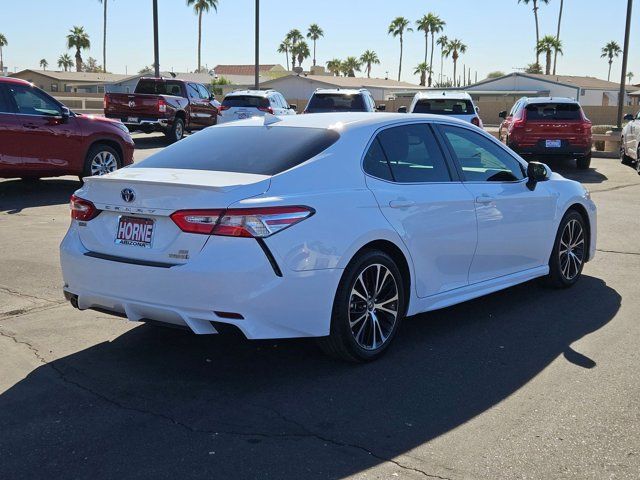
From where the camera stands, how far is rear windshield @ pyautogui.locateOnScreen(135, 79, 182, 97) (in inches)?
976

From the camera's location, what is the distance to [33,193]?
1280 centimetres

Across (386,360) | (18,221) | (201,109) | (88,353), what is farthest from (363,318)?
(201,109)

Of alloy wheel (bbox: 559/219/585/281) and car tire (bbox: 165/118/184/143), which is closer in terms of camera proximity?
alloy wheel (bbox: 559/219/585/281)

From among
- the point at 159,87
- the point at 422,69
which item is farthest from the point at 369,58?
the point at 159,87

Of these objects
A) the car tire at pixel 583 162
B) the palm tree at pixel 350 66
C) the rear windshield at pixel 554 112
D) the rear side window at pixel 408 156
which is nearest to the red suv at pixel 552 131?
the rear windshield at pixel 554 112

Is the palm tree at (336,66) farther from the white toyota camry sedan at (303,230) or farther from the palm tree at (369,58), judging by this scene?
the white toyota camry sedan at (303,230)

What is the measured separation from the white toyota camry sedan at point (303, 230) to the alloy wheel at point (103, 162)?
25.4 ft

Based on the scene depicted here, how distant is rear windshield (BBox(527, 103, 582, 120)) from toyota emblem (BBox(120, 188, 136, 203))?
49.0 feet

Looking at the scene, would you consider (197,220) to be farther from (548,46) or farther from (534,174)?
(548,46)

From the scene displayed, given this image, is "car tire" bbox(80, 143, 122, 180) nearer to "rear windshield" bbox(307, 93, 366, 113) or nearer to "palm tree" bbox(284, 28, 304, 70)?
"rear windshield" bbox(307, 93, 366, 113)

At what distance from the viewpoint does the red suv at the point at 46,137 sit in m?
11.7

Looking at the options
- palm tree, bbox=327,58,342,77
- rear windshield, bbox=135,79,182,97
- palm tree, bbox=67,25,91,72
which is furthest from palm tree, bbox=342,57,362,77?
rear windshield, bbox=135,79,182,97

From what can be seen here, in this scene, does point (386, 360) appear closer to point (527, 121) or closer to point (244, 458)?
point (244, 458)

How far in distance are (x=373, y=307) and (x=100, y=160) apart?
934 centimetres
